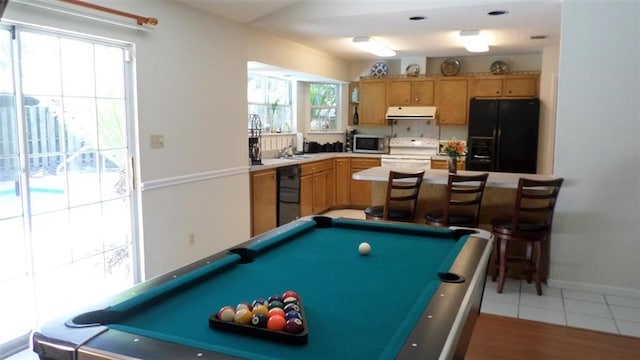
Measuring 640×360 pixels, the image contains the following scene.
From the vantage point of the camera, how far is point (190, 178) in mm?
4328

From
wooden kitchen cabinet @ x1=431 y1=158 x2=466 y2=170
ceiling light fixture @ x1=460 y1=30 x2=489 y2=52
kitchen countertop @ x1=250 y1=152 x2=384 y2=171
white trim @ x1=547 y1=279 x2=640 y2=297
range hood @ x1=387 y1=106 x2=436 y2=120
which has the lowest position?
white trim @ x1=547 y1=279 x2=640 y2=297

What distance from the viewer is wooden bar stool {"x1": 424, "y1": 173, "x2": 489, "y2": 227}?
4066 mm

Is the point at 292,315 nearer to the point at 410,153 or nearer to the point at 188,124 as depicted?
the point at 188,124

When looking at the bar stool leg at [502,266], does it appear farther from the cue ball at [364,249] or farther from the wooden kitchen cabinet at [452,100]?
the wooden kitchen cabinet at [452,100]

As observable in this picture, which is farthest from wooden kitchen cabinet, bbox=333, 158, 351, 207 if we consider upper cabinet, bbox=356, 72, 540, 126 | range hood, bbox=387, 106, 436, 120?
range hood, bbox=387, 106, 436, 120

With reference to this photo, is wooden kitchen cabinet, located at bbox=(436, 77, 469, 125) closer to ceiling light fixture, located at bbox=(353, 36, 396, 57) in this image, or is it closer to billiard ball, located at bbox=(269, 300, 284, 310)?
ceiling light fixture, located at bbox=(353, 36, 396, 57)

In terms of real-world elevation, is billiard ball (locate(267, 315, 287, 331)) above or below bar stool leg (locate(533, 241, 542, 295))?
above

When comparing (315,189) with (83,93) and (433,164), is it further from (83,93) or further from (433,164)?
(83,93)

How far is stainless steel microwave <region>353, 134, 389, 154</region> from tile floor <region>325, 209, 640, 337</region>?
13.3 feet

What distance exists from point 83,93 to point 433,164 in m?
5.10

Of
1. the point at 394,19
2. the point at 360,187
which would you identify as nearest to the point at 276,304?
the point at 394,19

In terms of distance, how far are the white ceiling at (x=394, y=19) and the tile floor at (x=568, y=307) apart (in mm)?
2468

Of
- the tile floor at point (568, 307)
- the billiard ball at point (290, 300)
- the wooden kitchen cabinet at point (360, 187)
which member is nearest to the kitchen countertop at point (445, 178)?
the tile floor at point (568, 307)

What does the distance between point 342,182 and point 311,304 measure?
5999 millimetres
